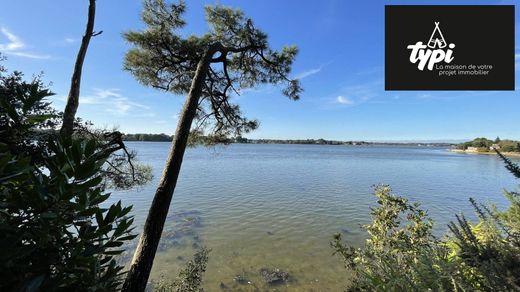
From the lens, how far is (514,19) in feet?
18.6

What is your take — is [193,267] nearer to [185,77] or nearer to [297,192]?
[185,77]

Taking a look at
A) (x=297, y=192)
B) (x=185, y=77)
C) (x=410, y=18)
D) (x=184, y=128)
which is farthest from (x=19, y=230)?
(x=297, y=192)

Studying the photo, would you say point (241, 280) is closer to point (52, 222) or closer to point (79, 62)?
point (79, 62)

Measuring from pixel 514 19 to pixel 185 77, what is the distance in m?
6.92

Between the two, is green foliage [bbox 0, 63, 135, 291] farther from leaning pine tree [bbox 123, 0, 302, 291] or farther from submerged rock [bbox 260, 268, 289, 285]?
submerged rock [bbox 260, 268, 289, 285]

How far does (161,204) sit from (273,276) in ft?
13.6

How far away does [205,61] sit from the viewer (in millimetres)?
4219

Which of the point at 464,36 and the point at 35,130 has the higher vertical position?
the point at 464,36

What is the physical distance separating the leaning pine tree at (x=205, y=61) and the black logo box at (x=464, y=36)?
8.66ft

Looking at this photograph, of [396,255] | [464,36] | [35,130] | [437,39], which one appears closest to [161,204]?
[35,130]

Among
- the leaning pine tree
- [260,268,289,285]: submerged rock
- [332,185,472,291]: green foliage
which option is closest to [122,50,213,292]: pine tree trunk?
the leaning pine tree

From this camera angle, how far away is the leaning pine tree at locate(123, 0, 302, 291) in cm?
441

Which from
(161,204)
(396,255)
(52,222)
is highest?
(52,222)

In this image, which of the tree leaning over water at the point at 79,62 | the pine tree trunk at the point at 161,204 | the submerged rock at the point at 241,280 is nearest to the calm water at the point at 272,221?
the submerged rock at the point at 241,280
